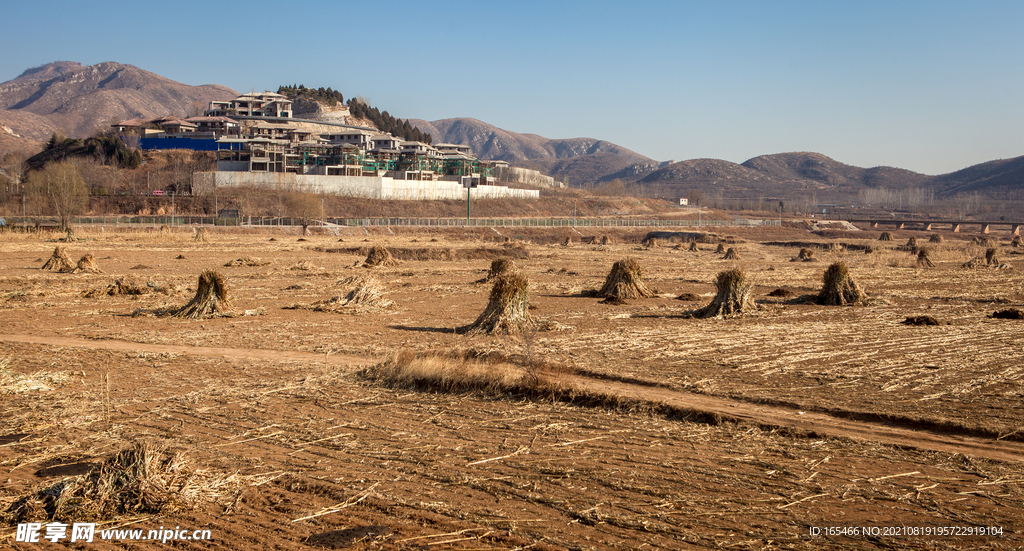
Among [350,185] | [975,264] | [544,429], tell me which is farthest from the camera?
[350,185]

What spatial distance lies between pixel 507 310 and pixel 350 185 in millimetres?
94362

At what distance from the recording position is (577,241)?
7688 centimetres

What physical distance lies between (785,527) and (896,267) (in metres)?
44.0

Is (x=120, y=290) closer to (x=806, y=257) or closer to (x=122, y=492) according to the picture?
(x=122, y=492)

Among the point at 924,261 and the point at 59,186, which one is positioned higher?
the point at 59,186

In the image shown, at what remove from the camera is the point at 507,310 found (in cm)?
1733

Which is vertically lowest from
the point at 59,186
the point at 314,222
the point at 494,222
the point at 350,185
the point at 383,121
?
the point at 314,222

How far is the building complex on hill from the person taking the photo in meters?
107

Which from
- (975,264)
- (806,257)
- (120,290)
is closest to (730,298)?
(120,290)

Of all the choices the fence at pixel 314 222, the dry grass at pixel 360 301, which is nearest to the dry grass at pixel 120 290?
the dry grass at pixel 360 301

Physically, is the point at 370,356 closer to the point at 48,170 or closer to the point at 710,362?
the point at 710,362

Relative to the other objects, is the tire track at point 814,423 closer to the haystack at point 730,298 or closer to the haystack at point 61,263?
the haystack at point 730,298

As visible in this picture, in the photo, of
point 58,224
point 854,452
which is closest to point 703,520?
point 854,452

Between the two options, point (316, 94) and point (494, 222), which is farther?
point (316, 94)
